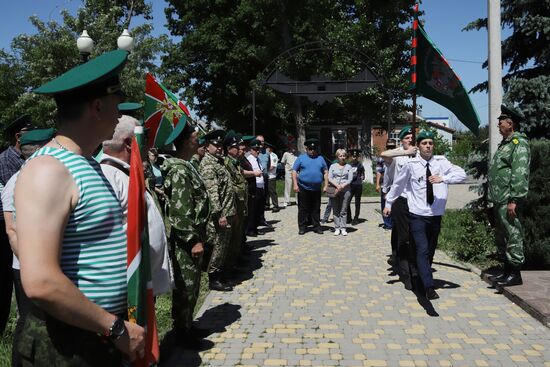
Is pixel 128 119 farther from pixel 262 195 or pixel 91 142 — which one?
pixel 262 195

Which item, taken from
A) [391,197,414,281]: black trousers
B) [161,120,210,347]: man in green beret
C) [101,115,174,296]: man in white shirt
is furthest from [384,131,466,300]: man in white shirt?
[101,115,174,296]: man in white shirt

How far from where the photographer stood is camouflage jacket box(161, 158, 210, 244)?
434cm

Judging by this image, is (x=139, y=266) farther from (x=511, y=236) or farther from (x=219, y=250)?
(x=511, y=236)

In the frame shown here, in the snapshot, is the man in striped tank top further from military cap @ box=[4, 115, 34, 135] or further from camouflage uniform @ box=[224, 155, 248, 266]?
camouflage uniform @ box=[224, 155, 248, 266]

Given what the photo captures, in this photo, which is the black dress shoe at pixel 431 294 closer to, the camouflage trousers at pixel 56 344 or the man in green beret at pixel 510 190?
the man in green beret at pixel 510 190

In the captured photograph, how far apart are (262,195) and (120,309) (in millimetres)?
9550

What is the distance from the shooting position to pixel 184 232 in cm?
434

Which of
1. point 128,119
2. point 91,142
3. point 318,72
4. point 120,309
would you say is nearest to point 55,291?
point 120,309

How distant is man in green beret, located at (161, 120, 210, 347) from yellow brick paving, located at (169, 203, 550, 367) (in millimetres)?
349

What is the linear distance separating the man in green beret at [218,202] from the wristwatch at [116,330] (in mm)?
4401

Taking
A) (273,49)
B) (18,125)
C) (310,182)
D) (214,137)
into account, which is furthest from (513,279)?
(273,49)

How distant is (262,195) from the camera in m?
11.4

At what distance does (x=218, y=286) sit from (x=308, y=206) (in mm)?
4947

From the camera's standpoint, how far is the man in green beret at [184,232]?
4.35 meters
